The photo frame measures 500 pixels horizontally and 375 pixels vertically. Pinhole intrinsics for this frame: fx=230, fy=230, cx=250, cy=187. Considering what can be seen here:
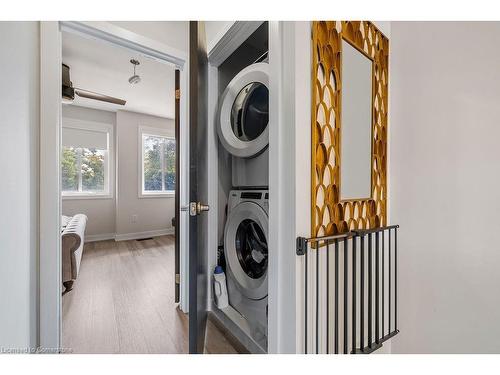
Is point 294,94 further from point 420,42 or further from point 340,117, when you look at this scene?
point 420,42

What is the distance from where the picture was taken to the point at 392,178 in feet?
4.23

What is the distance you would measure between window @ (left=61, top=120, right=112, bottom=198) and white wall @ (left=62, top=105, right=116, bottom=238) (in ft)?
0.34

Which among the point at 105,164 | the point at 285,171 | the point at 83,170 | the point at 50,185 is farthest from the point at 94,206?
the point at 285,171

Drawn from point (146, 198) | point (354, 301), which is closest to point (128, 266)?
point (146, 198)

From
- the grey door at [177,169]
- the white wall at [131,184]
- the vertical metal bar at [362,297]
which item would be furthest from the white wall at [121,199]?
the vertical metal bar at [362,297]

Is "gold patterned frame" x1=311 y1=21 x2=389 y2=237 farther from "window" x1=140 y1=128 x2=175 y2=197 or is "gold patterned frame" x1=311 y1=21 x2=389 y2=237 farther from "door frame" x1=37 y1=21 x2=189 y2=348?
"window" x1=140 y1=128 x2=175 y2=197

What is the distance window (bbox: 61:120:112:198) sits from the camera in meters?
3.85

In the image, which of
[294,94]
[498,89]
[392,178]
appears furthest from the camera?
[392,178]

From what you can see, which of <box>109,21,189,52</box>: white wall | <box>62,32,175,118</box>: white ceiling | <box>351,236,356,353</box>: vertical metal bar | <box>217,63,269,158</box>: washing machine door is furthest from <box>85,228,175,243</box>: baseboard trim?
<box>351,236,356,353</box>: vertical metal bar

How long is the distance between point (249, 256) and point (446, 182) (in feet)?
3.81

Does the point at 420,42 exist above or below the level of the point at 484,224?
above

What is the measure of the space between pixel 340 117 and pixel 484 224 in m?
0.78

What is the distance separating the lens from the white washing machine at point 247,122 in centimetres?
138
